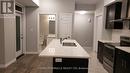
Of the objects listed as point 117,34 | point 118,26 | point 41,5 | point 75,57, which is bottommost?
point 75,57

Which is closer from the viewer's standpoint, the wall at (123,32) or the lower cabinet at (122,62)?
the lower cabinet at (122,62)

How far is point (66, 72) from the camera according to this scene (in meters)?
2.33

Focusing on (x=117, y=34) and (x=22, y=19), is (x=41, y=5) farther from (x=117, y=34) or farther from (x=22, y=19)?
(x=117, y=34)

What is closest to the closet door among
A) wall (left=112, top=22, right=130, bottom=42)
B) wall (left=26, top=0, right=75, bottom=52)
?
wall (left=26, top=0, right=75, bottom=52)

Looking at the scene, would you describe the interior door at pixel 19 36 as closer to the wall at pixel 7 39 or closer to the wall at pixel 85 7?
the wall at pixel 7 39

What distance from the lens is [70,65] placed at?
2311 millimetres

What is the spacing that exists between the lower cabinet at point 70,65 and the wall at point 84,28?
5904 mm

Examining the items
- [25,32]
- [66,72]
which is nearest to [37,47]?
[25,32]

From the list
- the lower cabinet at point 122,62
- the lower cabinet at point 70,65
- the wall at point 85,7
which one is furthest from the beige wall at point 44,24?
the lower cabinet at point 70,65

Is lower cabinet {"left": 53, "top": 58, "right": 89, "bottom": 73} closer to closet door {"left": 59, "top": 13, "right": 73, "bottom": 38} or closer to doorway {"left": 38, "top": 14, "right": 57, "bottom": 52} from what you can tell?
closet door {"left": 59, "top": 13, "right": 73, "bottom": 38}

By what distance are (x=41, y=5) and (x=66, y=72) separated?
4.56 m

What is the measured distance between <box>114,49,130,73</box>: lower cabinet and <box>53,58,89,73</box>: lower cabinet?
975 millimetres

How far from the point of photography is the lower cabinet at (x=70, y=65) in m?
2.29

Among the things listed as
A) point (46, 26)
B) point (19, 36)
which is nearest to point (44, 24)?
point (46, 26)
